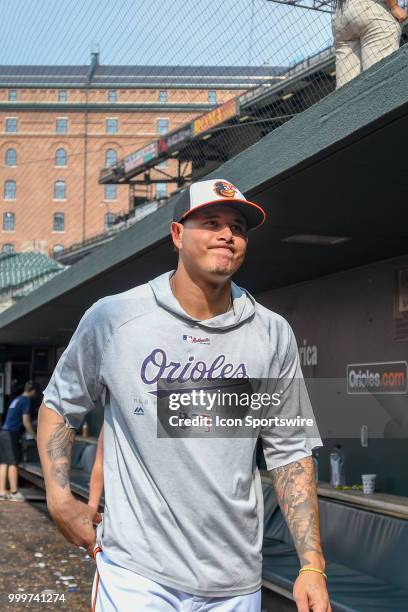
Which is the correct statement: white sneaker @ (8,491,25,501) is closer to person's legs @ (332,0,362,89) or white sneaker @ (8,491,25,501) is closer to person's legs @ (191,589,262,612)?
person's legs @ (332,0,362,89)

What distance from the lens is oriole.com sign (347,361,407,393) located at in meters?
7.74

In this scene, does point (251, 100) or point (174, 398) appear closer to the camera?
point (174, 398)


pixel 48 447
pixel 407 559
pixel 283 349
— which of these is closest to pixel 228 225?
pixel 283 349

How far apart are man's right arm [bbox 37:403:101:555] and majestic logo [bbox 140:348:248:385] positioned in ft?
0.99

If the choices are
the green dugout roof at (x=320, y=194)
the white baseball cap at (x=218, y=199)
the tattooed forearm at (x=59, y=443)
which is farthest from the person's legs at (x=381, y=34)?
the tattooed forearm at (x=59, y=443)

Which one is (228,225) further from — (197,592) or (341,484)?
(341,484)

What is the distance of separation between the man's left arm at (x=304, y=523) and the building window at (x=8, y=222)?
64.4 metres

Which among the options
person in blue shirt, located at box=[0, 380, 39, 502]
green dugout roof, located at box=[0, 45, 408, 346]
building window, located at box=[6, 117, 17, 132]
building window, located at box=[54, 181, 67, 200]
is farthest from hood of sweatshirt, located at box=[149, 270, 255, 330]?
building window, located at box=[54, 181, 67, 200]

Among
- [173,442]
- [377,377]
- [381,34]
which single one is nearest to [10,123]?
[377,377]

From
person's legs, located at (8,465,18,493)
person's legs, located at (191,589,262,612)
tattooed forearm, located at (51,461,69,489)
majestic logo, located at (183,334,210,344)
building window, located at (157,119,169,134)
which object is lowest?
person's legs, located at (8,465,18,493)

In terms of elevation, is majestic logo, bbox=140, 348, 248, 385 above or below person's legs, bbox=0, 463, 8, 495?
above

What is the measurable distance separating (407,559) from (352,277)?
3566 millimetres

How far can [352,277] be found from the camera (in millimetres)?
8633

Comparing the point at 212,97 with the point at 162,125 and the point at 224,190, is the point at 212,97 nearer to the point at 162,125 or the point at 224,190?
the point at 162,125
